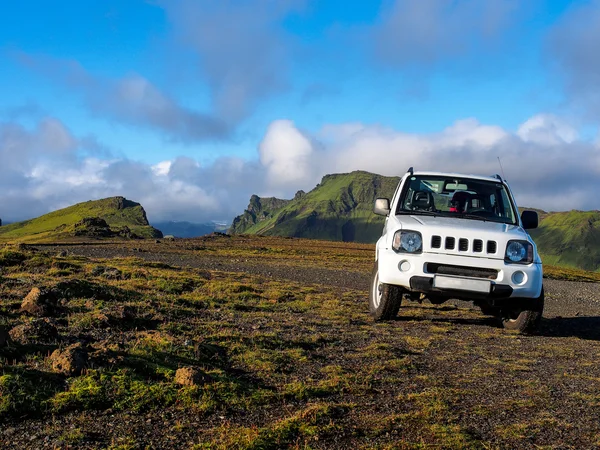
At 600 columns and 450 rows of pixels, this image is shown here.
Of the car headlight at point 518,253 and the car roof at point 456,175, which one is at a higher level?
the car roof at point 456,175

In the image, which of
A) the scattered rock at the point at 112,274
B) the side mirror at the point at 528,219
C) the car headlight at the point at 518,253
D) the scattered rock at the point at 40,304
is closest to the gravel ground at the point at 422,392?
the car headlight at the point at 518,253

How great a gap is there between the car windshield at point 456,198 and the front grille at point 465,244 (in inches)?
47.0

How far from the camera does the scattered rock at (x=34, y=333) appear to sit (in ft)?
19.5

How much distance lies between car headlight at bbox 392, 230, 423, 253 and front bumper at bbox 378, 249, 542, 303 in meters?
0.12

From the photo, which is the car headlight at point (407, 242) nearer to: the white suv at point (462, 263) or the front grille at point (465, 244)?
the white suv at point (462, 263)

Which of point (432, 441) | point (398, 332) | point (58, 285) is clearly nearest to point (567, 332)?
point (398, 332)

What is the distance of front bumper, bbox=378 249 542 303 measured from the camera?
7.84 metres

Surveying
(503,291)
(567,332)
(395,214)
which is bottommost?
(567,332)

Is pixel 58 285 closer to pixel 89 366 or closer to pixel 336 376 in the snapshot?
pixel 89 366

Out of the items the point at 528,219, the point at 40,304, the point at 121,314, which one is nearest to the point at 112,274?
the point at 40,304

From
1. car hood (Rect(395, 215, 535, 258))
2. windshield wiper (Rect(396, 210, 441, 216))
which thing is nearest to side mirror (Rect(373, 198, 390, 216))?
windshield wiper (Rect(396, 210, 441, 216))

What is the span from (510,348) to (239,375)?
463cm

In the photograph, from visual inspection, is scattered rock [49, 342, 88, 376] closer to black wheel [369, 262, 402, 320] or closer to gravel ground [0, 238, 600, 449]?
gravel ground [0, 238, 600, 449]

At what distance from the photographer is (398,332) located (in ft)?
27.7
